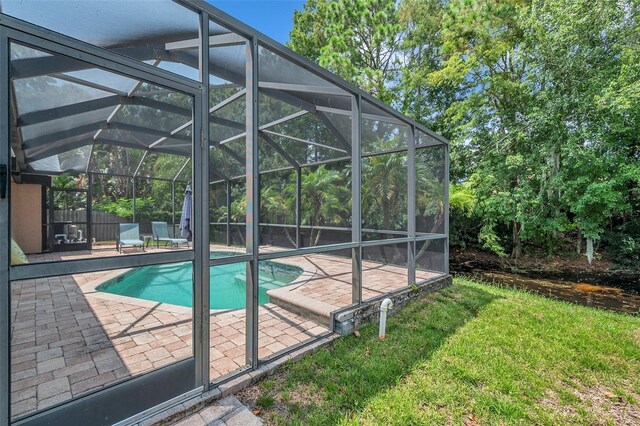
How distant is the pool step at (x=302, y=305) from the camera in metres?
3.65

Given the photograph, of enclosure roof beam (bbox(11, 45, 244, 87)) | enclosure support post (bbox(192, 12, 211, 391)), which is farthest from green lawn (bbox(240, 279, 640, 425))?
enclosure roof beam (bbox(11, 45, 244, 87))

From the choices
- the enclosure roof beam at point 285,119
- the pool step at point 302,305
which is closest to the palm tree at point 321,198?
the enclosure roof beam at point 285,119

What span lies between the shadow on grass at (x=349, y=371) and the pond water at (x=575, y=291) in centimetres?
455

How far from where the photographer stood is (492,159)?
403 inches

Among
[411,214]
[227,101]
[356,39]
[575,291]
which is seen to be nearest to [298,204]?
[411,214]

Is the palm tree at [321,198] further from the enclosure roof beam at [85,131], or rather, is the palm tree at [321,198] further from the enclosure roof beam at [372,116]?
the enclosure roof beam at [85,131]

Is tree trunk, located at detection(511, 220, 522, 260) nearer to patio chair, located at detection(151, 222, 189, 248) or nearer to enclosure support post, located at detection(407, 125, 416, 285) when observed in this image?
A: enclosure support post, located at detection(407, 125, 416, 285)

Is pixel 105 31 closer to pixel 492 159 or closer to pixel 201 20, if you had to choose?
pixel 201 20

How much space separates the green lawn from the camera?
2.25 meters

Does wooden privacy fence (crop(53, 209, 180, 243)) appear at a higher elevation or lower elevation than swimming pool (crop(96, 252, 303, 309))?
higher

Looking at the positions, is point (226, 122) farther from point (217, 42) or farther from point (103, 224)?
point (103, 224)

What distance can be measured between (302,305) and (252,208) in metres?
1.89

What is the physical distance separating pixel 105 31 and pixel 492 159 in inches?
438

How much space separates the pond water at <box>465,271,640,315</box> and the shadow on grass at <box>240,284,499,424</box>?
4550 millimetres
